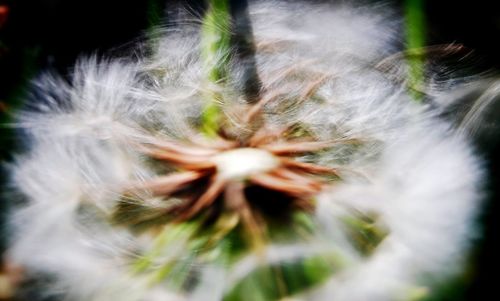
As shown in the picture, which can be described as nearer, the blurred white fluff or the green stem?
the blurred white fluff

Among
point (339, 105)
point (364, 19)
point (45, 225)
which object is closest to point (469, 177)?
point (339, 105)

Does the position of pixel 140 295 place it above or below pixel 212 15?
below

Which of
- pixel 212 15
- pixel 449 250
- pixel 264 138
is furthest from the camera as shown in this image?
pixel 212 15

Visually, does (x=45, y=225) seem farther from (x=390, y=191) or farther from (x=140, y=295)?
(x=390, y=191)

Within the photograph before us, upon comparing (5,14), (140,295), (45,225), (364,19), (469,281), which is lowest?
(469,281)

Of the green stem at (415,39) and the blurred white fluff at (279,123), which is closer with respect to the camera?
the blurred white fluff at (279,123)

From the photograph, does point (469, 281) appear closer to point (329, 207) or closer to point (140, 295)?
point (329, 207)

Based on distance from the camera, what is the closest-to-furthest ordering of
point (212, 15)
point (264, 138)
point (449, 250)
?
point (449, 250) → point (264, 138) → point (212, 15)

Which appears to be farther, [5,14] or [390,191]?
[5,14]
